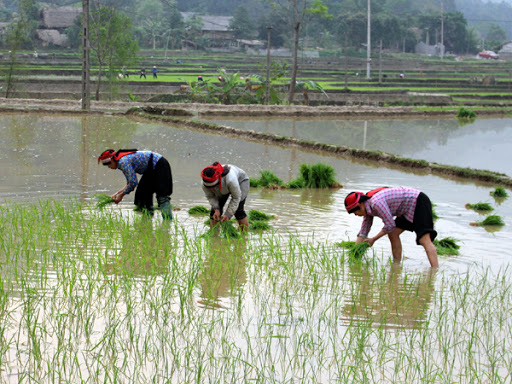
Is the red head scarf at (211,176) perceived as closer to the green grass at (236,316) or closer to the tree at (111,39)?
the green grass at (236,316)

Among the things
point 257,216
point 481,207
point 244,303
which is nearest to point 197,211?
point 257,216

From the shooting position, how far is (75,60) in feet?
128

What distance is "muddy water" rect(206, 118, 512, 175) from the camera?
1278cm

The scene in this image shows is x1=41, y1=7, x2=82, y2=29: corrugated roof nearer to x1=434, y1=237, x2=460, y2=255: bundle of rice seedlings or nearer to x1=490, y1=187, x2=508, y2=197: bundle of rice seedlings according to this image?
x1=490, y1=187, x2=508, y2=197: bundle of rice seedlings

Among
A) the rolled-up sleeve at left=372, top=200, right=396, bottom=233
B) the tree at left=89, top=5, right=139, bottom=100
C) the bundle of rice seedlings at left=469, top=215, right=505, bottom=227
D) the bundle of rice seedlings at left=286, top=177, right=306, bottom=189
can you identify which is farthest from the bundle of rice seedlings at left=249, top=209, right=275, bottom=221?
the tree at left=89, top=5, right=139, bottom=100

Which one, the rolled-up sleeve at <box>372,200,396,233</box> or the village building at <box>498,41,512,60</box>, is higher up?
the village building at <box>498,41,512,60</box>

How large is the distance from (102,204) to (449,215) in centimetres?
362

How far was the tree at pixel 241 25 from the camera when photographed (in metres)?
57.7

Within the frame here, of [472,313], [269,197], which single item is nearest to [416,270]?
[472,313]

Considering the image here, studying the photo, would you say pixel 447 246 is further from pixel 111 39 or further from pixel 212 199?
pixel 111 39

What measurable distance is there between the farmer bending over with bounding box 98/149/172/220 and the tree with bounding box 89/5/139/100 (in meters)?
18.3

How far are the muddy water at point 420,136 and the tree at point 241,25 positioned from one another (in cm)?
3880

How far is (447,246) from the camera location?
18.7 feet

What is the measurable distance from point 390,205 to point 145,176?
93.2 inches
